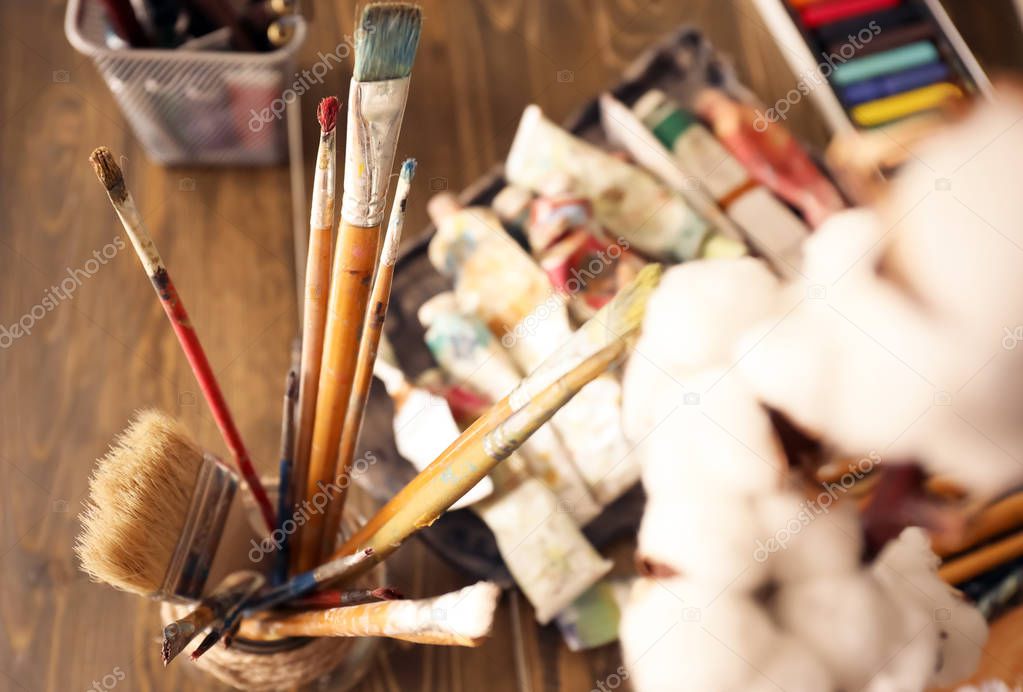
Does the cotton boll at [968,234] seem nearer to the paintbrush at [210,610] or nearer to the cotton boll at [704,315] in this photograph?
the cotton boll at [704,315]

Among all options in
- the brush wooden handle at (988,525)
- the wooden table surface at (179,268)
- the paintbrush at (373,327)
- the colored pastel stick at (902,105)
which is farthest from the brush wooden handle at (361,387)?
the colored pastel stick at (902,105)

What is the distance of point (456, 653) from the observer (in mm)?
446

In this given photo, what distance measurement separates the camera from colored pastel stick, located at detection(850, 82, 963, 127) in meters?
0.54

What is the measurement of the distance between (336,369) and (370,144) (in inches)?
3.1

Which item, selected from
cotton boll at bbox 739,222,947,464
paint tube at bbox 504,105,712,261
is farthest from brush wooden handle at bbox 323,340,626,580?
paint tube at bbox 504,105,712,261

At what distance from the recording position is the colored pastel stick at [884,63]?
1.83ft

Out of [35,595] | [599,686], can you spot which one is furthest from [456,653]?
[35,595]

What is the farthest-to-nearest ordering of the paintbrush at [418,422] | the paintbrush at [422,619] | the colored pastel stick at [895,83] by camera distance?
1. the colored pastel stick at [895,83]
2. the paintbrush at [418,422]
3. the paintbrush at [422,619]

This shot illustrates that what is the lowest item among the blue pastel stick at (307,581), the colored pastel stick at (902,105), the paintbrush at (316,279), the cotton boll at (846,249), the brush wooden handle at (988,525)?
the brush wooden handle at (988,525)

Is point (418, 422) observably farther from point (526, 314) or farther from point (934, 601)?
point (934, 601)

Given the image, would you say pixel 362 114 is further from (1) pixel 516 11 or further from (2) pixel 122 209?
(1) pixel 516 11

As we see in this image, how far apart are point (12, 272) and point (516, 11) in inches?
13.7

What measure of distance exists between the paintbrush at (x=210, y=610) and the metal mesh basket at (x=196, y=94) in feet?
0.86

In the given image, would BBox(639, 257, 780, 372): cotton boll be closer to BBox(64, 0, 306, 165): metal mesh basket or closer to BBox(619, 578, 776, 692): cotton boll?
BBox(619, 578, 776, 692): cotton boll
